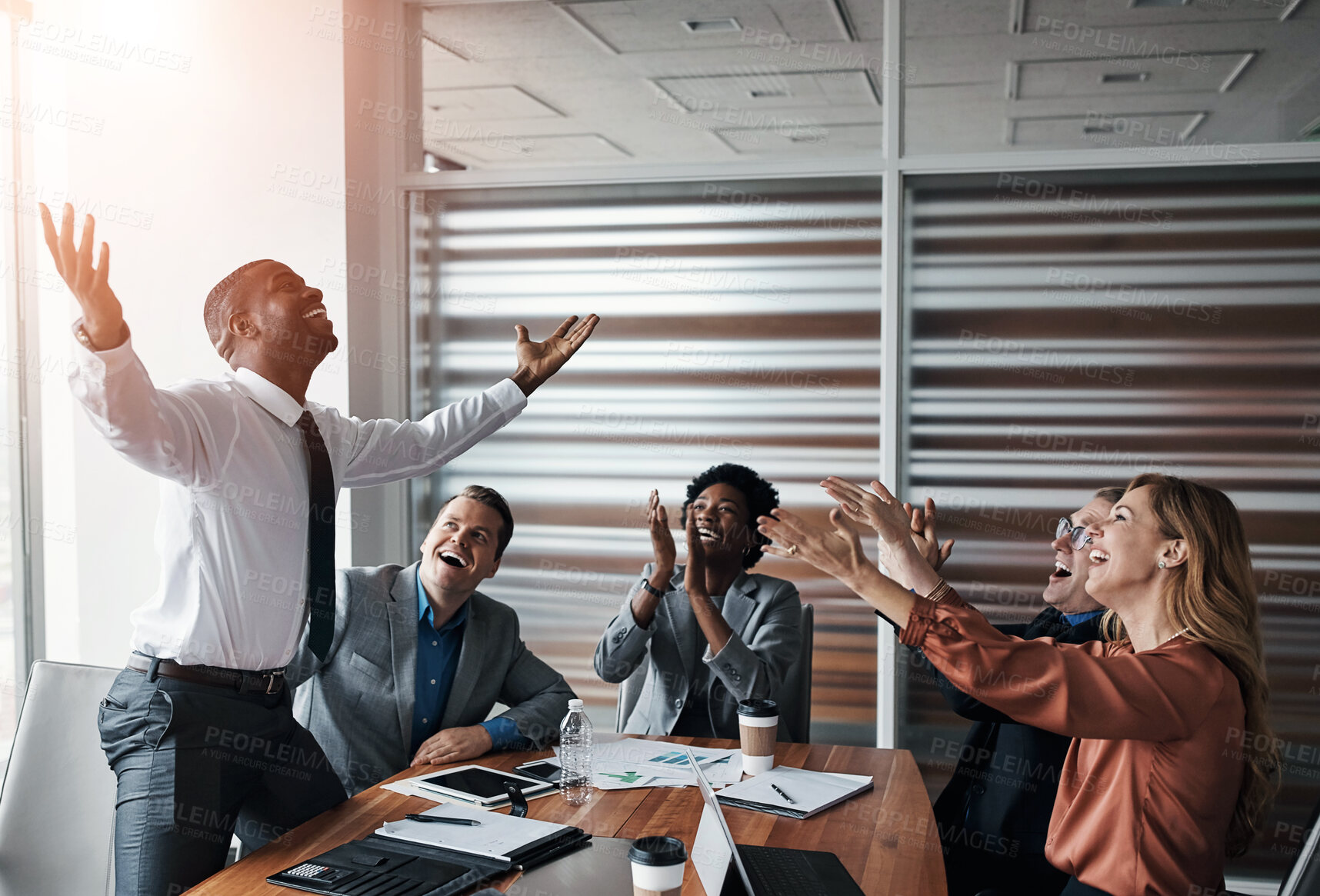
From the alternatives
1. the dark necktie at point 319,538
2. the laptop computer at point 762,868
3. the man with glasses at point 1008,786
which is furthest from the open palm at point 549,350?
the laptop computer at point 762,868

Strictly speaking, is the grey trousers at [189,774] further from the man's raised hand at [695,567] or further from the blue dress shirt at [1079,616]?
the blue dress shirt at [1079,616]

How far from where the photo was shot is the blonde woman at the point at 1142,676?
5.39 feet

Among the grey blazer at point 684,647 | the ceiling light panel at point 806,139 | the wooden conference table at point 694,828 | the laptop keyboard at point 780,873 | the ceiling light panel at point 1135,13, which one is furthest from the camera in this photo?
the ceiling light panel at point 806,139

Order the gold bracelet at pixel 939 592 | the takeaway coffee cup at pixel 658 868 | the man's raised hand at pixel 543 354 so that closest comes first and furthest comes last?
1. the takeaway coffee cup at pixel 658 868
2. the gold bracelet at pixel 939 592
3. the man's raised hand at pixel 543 354

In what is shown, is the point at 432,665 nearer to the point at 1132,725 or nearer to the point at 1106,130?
the point at 1132,725

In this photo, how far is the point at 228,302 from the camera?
2266 millimetres

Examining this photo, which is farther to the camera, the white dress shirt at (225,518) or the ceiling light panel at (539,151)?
the ceiling light panel at (539,151)

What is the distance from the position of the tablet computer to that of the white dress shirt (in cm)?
42

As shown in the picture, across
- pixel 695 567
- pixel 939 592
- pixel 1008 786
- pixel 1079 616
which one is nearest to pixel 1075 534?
pixel 1079 616

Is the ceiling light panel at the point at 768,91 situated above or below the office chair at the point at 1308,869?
above

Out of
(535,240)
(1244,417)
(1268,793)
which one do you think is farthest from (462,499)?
(1244,417)

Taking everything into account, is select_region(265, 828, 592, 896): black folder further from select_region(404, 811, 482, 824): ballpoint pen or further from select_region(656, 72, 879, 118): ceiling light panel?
select_region(656, 72, 879, 118): ceiling light panel

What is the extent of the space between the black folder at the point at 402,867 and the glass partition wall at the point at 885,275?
192cm

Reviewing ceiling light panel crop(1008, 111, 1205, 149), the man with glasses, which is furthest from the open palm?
ceiling light panel crop(1008, 111, 1205, 149)
